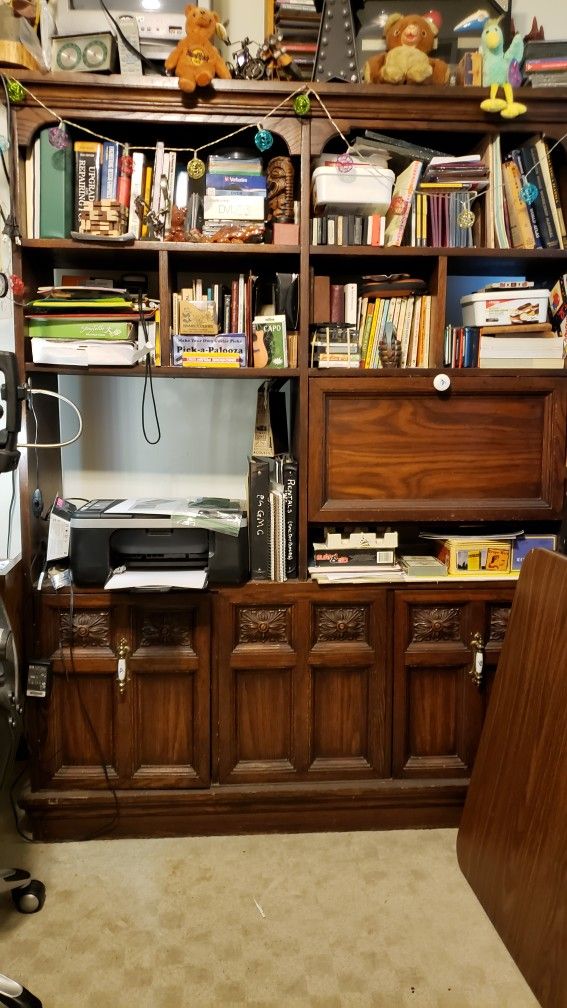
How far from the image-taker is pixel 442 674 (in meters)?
1.91

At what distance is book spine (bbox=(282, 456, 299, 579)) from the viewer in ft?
6.07

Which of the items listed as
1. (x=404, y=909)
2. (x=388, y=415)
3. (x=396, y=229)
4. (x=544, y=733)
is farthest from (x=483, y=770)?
(x=396, y=229)

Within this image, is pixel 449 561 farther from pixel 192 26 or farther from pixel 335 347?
pixel 192 26

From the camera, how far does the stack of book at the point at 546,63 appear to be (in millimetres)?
1769

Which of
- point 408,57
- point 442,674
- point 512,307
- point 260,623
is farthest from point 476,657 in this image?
point 408,57

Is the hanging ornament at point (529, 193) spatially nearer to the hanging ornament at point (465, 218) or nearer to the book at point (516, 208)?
the book at point (516, 208)

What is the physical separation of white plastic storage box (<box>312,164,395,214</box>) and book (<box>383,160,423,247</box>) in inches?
1.8

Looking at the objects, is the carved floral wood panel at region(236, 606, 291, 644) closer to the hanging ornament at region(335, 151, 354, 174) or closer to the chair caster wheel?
the chair caster wheel

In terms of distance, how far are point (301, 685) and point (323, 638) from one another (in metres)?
0.15

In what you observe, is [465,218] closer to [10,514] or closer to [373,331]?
[373,331]

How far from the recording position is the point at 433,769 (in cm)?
191

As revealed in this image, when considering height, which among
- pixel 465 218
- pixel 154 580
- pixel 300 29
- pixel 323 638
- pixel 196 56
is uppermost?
pixel 300 29

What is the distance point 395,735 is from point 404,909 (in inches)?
17.3

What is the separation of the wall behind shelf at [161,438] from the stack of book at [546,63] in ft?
3.80
